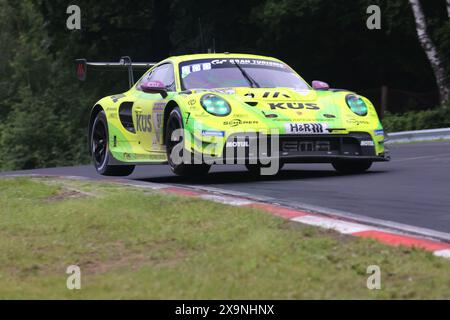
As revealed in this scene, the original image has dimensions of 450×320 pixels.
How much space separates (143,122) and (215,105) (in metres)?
1.52

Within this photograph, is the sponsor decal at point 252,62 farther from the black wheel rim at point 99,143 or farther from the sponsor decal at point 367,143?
the black wheel rim at point 99,143

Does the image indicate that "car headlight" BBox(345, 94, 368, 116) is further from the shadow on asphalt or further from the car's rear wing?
the car's rear wing

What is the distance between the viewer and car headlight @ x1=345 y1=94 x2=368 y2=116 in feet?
34.1

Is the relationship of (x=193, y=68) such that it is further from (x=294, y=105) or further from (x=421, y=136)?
(x=421, y=136)

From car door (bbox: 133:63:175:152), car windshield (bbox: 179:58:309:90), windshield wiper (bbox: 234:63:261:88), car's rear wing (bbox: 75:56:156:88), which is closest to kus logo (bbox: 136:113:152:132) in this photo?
car door (bbox: 133:63:175:152)

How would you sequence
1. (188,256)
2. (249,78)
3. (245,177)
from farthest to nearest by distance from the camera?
(245,177) < (249,78) < (188,256)

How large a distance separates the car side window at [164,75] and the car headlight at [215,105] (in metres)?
1.01

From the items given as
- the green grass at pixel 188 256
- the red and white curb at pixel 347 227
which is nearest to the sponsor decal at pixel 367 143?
the red and white curb at pixel 347 227

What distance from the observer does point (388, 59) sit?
94.7 ft

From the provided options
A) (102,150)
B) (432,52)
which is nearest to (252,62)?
(102,150)

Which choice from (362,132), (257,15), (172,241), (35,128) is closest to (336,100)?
(362,132)

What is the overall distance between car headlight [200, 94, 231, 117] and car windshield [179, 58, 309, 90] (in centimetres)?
70

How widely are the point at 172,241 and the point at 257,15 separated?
22.7 metres

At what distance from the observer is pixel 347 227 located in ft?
21.7
